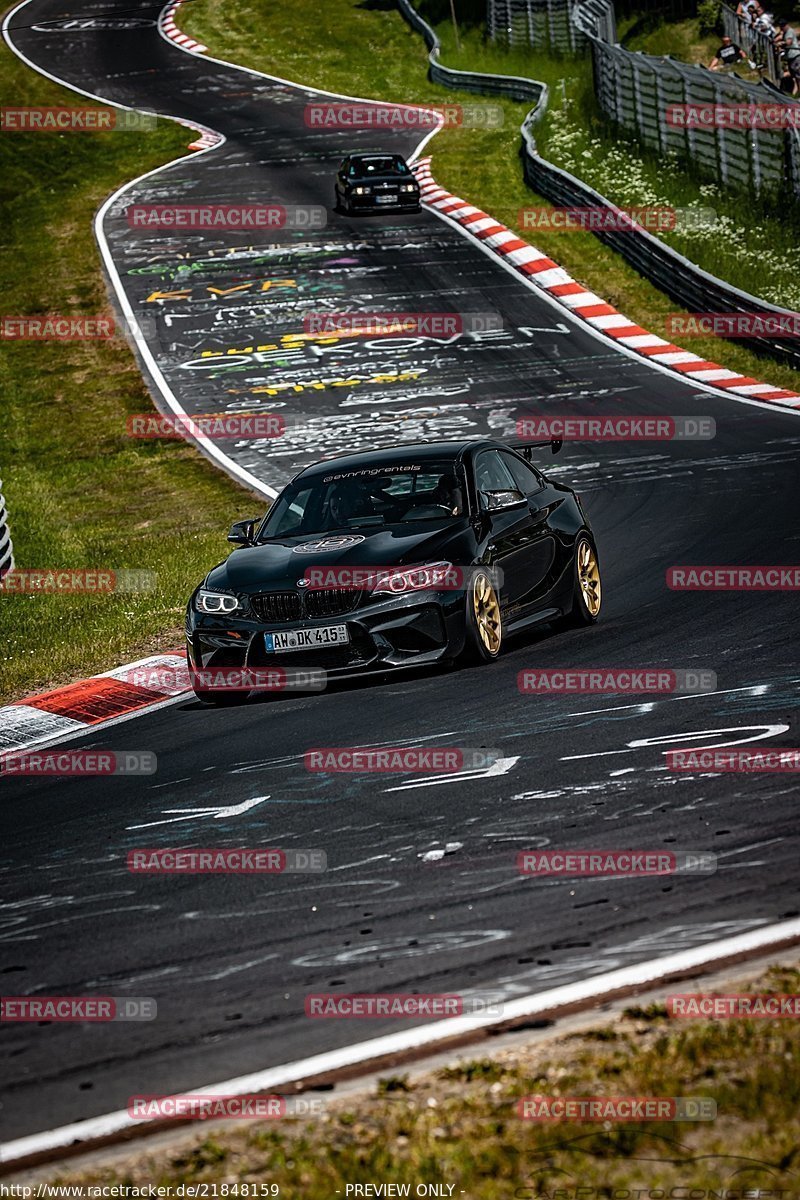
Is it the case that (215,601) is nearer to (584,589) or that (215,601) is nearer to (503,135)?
(584,589)

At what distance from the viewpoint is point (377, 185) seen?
1364 inches

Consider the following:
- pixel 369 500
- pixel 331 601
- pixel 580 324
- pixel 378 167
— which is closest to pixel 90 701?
pixel 331 601

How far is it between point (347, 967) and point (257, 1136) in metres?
1.19

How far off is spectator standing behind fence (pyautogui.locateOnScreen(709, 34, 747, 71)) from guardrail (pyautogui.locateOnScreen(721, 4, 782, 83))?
0.22m

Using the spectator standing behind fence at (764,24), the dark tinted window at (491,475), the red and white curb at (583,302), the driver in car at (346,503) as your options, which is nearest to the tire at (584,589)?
the dark tinted window at (491,475)

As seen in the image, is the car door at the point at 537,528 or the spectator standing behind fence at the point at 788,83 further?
the spectator standing behind fence at the point at 788,83

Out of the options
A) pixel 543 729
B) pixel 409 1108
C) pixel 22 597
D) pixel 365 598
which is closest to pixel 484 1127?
pixel 409 1108

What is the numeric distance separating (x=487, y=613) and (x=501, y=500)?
3.12ft

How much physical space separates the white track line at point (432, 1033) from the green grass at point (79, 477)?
7.53m

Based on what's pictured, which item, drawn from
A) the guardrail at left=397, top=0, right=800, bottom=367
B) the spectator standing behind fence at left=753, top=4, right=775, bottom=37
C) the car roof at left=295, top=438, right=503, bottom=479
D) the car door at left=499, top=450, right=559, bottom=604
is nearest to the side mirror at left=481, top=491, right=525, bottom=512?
the car door at left=499, top=450, right=559, bottom=604

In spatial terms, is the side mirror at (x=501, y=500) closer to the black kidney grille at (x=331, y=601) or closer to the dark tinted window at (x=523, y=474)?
the dark tinted window at (x=523, y=474)

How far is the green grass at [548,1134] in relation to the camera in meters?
3.73

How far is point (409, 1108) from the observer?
4176 mm

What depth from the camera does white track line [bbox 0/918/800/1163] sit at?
432cm
